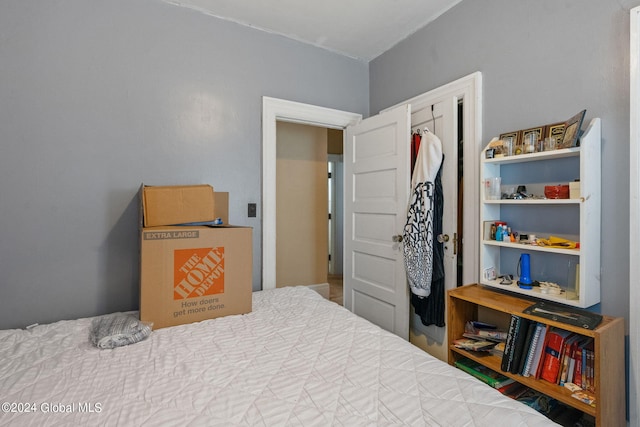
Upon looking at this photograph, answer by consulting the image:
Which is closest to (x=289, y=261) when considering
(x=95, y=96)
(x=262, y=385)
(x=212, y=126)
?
(x=212, y=126)

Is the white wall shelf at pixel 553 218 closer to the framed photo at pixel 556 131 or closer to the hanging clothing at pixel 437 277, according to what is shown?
the framed photo at pixel 556 131

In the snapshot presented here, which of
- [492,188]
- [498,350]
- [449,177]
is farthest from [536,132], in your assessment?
[498,350]

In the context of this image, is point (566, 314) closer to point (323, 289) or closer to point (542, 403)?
point (542, 403)

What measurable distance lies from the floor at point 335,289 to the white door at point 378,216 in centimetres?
124

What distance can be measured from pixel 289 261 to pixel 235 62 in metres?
2.28

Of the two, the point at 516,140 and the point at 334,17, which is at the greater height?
the point at 334,17

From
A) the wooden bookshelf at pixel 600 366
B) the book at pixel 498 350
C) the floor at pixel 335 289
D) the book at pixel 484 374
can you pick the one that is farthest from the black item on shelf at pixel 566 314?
the floor at pixel 335 289

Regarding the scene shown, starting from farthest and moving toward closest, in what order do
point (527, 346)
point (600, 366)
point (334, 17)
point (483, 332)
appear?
point (334, 17) < point (483, 332) < point (527, 346) < point (600, 366)

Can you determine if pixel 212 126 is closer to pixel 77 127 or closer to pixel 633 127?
pixel 77 127

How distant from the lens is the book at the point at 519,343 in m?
1.39

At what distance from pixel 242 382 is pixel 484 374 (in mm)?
1323

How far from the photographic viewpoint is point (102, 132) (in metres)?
1.75

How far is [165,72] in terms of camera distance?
75.6 inches

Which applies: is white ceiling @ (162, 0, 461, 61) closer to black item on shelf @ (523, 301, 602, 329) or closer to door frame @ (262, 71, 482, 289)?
door frame @ (262, 71, 482, 289)
